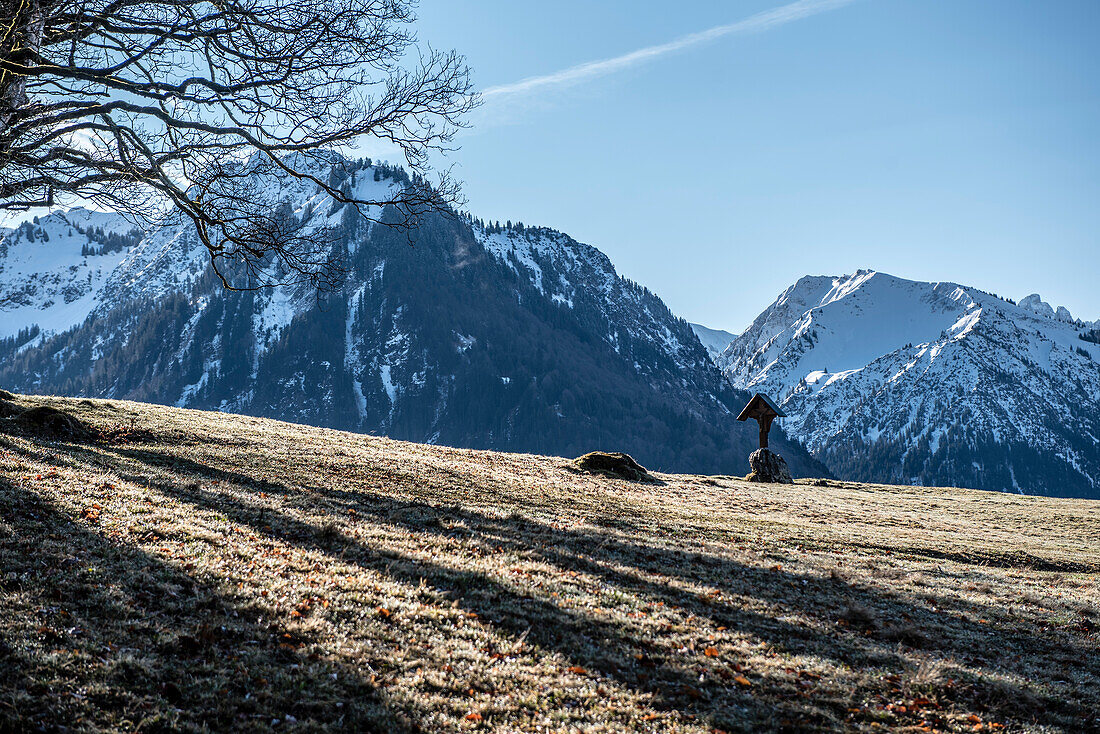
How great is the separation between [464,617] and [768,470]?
43294mm

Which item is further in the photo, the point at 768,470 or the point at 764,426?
the point at 764,426

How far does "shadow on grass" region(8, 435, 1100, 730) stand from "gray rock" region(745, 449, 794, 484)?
33811 millimetres

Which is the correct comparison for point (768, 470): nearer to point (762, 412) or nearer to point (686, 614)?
point (762, 412)

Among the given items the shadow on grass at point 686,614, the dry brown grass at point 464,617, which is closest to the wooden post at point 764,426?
the dry brown grass at point 464,617

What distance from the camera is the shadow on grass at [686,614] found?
27.7 feet

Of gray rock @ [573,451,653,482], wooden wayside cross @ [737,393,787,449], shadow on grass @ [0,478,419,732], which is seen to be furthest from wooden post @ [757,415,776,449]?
shadow on grass @ [0,478,419,732]

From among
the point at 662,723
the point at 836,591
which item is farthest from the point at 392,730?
the point at 836,591

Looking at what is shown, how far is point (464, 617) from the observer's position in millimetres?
9727

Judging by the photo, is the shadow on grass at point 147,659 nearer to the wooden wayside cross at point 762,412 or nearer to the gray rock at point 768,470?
the gray rock at point 768,470

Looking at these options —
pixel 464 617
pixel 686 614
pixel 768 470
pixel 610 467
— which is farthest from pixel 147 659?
pixel 768 470

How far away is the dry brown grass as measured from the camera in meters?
6.93

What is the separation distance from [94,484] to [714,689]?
1449 cm

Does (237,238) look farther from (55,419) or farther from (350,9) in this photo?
(55,419)

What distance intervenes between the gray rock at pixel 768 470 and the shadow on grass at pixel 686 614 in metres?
33.8
